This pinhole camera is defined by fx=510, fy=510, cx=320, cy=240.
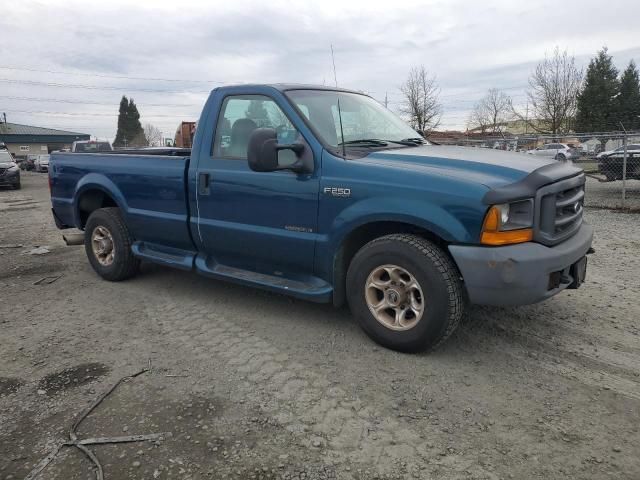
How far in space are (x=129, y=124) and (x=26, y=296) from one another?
92.8 metres

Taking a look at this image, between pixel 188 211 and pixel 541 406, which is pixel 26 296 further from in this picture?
pixel 541 406

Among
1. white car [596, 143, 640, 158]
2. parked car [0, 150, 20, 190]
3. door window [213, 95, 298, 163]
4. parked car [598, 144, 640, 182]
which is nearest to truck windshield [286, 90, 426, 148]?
door window [213, 95, 298, 163]

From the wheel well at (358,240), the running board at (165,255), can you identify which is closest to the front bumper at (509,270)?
Result: the wheel well at (358,240)

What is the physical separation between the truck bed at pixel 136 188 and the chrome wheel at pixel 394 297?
195cm

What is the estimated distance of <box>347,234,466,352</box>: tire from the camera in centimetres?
331

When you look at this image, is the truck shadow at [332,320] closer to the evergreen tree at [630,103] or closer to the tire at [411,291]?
the tire at [411,291]

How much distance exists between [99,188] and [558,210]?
14.6ft

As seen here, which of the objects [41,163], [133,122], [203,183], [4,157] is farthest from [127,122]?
Result: [203,183]

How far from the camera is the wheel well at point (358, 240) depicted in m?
3.60

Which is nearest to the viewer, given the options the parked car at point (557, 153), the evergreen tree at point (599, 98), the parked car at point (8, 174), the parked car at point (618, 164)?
the parked car at point (618, 164)

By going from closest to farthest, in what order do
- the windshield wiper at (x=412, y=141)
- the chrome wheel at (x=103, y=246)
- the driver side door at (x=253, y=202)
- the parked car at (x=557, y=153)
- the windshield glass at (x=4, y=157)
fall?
the driver side door at (x=253, y=202)
the windshield wiper at (x=412, y=141)
the chrome wheel at (x=103, y=246)
the parked car at (x=557, y=153)
the windshield glass at (x=4, y=157)

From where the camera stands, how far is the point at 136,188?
5.05m

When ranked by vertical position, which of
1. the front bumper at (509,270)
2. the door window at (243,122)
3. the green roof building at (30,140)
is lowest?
the front bumper at (509,270)

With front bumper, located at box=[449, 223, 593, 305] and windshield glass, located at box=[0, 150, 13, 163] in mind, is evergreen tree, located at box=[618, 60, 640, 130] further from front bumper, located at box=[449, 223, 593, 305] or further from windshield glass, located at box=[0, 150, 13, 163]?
front bumper, located at box=[449, 223, 593, 305]
